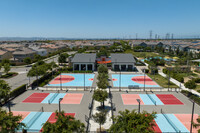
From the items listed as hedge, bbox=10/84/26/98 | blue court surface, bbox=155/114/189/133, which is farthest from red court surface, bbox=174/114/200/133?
hedge, bbox=10/84/26/98

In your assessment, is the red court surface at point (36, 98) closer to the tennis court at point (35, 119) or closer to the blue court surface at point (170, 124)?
the tennis court at point (35, 119)

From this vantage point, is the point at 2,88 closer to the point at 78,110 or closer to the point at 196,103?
the point at 78,110

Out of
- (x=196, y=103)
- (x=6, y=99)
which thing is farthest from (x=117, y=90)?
(x=6, y=99)

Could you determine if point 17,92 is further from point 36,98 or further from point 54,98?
point 54,98

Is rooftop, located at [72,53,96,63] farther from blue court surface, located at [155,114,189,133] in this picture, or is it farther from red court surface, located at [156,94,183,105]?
blue court surface, located at [155,114,189,133]

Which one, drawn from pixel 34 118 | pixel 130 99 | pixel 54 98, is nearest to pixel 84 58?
pixel 54 98
